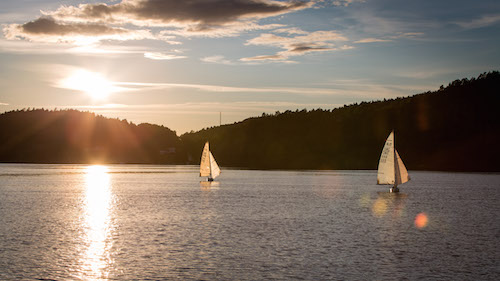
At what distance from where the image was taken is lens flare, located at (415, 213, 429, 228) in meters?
→ 51.1

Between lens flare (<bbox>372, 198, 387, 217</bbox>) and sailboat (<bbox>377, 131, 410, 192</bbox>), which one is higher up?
sailboat (<bbox>377, 131, 410, 192</bbox>)

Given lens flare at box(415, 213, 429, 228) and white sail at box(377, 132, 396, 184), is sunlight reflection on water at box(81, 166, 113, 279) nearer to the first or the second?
lens flare at box(415, 213, 429, 228)

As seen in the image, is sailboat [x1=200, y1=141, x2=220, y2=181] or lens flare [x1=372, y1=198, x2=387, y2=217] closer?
lens flare [x1=372, y1=198, x2=387, y2=217]

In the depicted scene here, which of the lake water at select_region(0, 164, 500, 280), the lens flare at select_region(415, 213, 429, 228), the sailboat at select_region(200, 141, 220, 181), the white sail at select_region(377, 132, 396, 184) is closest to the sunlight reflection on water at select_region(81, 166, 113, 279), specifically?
the lake water at select_region(0, 164, 500, 280)

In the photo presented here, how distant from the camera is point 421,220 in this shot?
183 ft

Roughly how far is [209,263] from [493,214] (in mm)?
42815

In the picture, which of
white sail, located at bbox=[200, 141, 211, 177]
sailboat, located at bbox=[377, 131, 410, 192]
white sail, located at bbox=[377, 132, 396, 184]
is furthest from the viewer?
white sail, located at bbox=[200, 141, 211, 177]

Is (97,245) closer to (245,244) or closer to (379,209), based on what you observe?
(245,244)

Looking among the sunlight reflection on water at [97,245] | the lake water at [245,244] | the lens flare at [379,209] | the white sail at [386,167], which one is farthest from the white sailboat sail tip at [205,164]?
the sunlight reflection on water at [97,245]

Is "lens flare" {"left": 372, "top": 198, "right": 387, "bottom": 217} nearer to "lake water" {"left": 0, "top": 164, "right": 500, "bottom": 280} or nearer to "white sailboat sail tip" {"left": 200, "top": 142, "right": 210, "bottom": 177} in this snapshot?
"lake water" {"left": 0, "top": 164, "right": 500, "bottom": 280}

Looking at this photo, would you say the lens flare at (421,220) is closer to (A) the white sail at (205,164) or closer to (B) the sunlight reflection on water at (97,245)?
(B) the sunlight reflection on water at (97,245)

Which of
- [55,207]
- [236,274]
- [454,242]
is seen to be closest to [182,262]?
[236,274]

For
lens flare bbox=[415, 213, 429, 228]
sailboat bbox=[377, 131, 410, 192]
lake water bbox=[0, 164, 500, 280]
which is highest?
sailboat bbox=[377, 131, 410, 192]

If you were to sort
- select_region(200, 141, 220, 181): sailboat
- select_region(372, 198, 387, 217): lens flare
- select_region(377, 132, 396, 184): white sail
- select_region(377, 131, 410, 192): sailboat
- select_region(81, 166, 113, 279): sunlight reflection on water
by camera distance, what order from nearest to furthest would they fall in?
1. select_region(81, 166, 113, 279): sunlight reflection on water
2. select_region(372, 198, 387, 217): lens flare
3. select_region(377, 132, 396, 184): white sail
4. select_region(377, 131, 410, 192): sailboat
5. select_region(200, 141, 220, 181): sailboat
